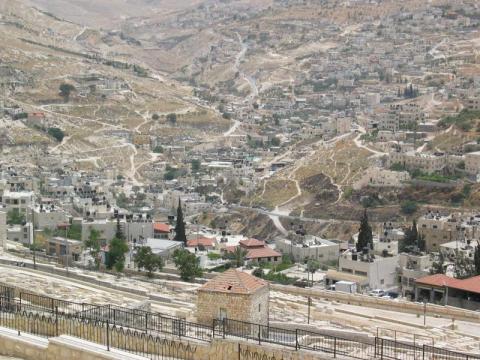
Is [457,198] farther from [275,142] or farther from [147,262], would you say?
[147,262]

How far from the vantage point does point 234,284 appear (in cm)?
1839

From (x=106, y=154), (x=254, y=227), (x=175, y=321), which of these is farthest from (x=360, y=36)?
(x=175, y=321)

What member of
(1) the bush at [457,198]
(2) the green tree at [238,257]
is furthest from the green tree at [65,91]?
(2) the green tree at [238,257]

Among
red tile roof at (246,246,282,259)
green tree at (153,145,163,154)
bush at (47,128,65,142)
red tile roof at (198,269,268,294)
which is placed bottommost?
red tile roof at (246,246,282,259)

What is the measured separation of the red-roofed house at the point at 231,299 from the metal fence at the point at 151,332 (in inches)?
41.0

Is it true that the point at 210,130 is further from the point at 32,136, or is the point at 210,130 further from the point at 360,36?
the point at 360,36

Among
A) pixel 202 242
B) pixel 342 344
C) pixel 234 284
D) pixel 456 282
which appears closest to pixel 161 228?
pixel 202 242

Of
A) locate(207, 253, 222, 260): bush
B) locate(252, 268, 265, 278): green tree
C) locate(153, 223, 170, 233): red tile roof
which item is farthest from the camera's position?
locate(153, 223, 170, 233): red tile roof

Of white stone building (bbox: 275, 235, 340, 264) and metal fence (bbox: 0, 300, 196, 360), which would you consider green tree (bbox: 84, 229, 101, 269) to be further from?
metal fence (bbox: 0, 300, 196, 360)

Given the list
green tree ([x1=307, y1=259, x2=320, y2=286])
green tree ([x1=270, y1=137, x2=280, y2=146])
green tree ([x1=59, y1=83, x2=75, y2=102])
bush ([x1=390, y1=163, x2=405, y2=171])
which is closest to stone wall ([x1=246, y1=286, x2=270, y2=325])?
green tree ([x1=307, y1=259, x2=320, y2=286])

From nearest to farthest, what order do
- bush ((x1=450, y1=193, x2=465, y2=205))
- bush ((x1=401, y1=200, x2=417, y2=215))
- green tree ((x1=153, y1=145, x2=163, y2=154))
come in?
bush ((x1=450, y1=193, x2=465, y2=205)) < bush ((x1=401, y1=200, x2=417, y2=215)) < green tree ((x1=153, y1=145, x2=163, y2=154))

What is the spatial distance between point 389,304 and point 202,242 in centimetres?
2245

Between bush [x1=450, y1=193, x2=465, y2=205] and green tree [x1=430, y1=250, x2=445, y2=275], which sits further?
bush [x1=450, y1=193, x2=465, y2=205]

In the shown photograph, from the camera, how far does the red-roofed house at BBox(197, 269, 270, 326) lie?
18141mm
